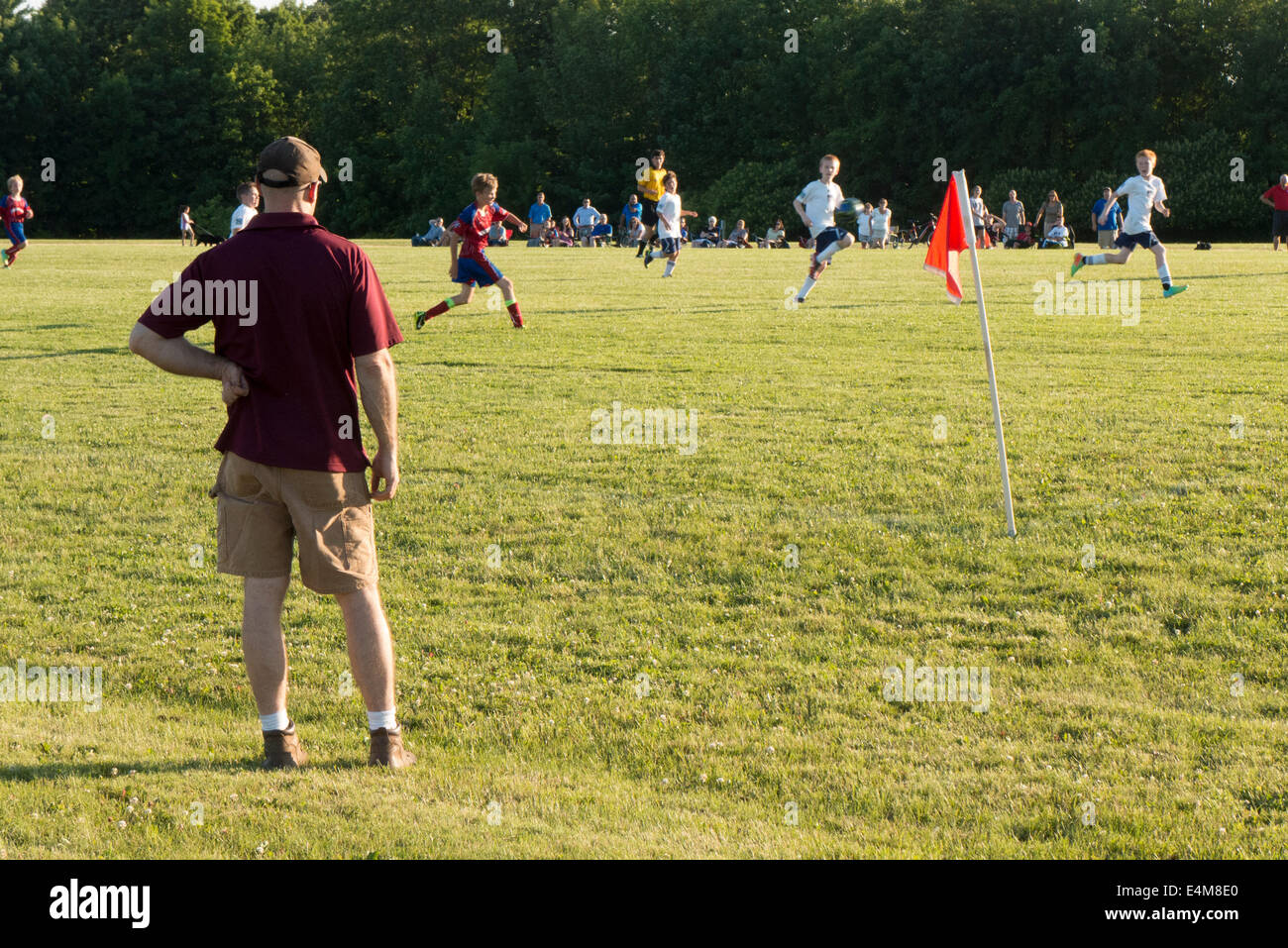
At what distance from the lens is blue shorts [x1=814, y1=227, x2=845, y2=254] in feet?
64.5

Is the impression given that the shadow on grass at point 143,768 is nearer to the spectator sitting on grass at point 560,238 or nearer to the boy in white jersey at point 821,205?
the boy in white jersey at point 821,205

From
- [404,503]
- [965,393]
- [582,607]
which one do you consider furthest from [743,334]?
[582,607]

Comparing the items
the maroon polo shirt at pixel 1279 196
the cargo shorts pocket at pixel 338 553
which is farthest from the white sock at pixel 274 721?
the maroon polo shirt at pixel 1279 196

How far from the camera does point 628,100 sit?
79.8 metres

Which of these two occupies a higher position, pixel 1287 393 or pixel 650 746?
pixel 1287 393

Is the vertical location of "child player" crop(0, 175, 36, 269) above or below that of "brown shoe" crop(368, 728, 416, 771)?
above

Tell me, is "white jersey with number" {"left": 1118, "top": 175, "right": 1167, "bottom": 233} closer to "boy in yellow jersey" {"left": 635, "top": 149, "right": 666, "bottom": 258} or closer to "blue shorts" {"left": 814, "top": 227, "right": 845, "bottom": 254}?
"blue shorts" {"left": 814, "top": 227, "right": 845, "bottom": 254}

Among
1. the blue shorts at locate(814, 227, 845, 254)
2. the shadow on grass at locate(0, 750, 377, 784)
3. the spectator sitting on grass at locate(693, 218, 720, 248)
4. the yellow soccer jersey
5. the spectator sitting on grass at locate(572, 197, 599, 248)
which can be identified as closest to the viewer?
the shadow on grass at locate(0, 750, 377, 784)

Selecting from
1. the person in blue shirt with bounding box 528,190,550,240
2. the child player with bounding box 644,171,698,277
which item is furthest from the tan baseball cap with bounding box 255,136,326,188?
the person in blue shirt with bounding box 528,190,550,240

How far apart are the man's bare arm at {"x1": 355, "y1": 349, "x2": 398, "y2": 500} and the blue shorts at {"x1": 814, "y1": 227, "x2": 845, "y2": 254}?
612 inches

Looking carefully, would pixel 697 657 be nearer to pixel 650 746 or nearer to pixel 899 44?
pixel 650 746
